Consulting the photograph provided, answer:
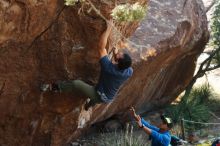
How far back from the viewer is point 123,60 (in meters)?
8.41

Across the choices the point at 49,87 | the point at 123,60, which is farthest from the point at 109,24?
the point at 49,87

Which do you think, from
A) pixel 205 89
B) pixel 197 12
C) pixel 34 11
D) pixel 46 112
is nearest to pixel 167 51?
pixel 197 12


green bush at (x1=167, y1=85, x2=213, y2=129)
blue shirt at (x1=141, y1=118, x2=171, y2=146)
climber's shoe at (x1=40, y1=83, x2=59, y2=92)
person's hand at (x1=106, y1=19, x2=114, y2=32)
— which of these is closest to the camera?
person's hand at (x1=106, y1=19, x2=114, y2=32)

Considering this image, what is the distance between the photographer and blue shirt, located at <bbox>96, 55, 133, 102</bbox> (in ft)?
28.1

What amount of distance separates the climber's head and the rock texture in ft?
1.47

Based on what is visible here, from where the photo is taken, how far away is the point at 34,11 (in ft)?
27.4

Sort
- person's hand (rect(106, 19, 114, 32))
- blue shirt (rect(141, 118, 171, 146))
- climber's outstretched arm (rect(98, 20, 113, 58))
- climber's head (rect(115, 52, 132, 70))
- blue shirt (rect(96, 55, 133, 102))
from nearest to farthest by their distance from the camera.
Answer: climber's head (rect(115, 52, 132, 70))
person's hand (rect(106, 19, 114, 32))
blue shirt (rect(96, 55, 133, 102))
climber's outstretched arm (rect(98, 20, 113, 58))
blue shirt (rect(141, 118, 171, 146))

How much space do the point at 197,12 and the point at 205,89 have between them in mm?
7497

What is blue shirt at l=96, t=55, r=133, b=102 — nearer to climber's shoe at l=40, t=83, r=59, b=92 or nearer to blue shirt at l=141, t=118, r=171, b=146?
climber's shoe at l=40, t=83, r=59, b=92

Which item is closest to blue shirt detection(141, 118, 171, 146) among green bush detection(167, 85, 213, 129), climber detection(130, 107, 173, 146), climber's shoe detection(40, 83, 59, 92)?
climber detection(130, 107, 173, 146)

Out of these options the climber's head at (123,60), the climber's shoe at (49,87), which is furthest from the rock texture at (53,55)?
the climber's head at (123,60)

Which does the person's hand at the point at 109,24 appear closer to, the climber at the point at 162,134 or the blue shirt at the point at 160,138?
the climber at the point at 162,134

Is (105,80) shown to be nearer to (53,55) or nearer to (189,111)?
(53,55)

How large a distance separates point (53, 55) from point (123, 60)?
1.61 m
